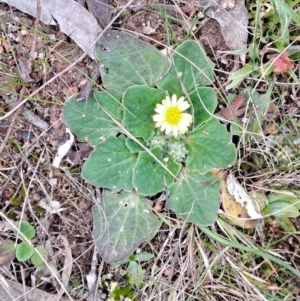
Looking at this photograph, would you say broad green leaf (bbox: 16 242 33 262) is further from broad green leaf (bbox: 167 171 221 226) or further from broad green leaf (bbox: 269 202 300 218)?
broad green leaf (bbox: 269 202 300 218)

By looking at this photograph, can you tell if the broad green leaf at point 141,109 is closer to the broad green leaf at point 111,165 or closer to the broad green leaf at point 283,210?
the broad green leaf at point 111,165

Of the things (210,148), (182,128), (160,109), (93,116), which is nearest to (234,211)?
(210,148)

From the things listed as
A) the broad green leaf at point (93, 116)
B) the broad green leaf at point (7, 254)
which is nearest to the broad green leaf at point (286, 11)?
the broad green leaf at point (93, 116)

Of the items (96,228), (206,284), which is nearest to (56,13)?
(96,228)

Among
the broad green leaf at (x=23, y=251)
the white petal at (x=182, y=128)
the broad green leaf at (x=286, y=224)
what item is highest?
the white petal at (x=182, y=128)

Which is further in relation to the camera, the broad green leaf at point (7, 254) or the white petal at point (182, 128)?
the broad green leaf at point (7, 254)

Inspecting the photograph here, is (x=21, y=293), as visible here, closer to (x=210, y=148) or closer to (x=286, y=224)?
(x=210, y=148)

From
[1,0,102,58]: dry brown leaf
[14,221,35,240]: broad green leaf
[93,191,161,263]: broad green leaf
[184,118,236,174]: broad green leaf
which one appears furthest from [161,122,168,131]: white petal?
[14,221,35,240]: broad green leaf
